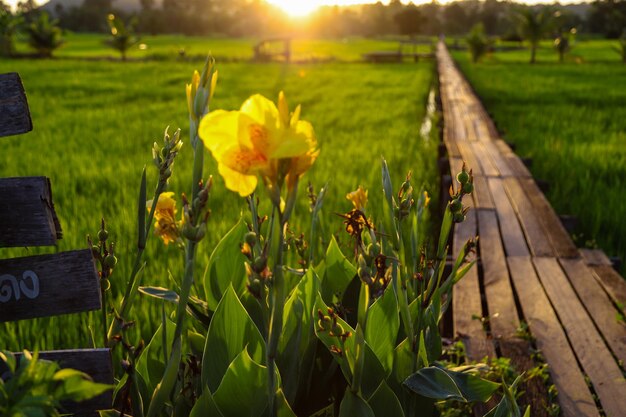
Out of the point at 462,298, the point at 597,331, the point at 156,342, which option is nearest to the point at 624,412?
the point at 597,331

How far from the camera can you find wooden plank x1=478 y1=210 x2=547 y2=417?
1671 mm

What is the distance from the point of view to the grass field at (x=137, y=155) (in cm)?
251

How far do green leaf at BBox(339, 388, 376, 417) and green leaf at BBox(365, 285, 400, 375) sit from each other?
0.23 metres

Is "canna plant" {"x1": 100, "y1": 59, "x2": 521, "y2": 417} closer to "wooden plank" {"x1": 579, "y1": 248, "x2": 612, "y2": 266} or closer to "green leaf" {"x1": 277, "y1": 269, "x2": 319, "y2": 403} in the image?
"green leaf" {"x1": 277, "y1": 269, "x2": 319, "y2": 403}

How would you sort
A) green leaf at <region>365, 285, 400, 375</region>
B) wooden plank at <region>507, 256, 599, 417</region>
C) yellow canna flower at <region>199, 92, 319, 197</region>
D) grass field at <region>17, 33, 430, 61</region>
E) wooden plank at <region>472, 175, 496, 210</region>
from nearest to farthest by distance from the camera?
1. yellow canna flower at <region>199, 92, 319, 197</region>
2. green leaf at <region>365, 285, 400, 375</region>
3. wooden plank at <region>507, 256, 599, 417</region>
4. wooden plank at <region>472, 175, 496, 210</region>
5. grass field at <region>17, 33, 430, 61</region>

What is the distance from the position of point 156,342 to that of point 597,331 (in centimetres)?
144

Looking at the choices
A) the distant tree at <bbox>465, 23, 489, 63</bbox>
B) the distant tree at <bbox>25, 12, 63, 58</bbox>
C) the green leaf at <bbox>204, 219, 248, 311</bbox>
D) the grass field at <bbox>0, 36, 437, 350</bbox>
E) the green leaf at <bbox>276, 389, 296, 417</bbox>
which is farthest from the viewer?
the distant tree at <bbox>25, 12, 63, 58</bbox>

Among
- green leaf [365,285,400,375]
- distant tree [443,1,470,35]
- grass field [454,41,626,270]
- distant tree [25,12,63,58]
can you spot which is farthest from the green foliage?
distant tree [443,1,470,35]

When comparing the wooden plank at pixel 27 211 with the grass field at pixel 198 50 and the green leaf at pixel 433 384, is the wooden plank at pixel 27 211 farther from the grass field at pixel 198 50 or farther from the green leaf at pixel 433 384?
the grass field at pixel 198 50

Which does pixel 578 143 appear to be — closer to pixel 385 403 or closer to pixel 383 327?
pixel 383 327

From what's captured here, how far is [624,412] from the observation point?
62.6 inches

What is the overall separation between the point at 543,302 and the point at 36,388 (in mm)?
1983

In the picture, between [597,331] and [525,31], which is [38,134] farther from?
[525,31]

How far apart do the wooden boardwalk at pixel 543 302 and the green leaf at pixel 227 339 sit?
33.0 inches
